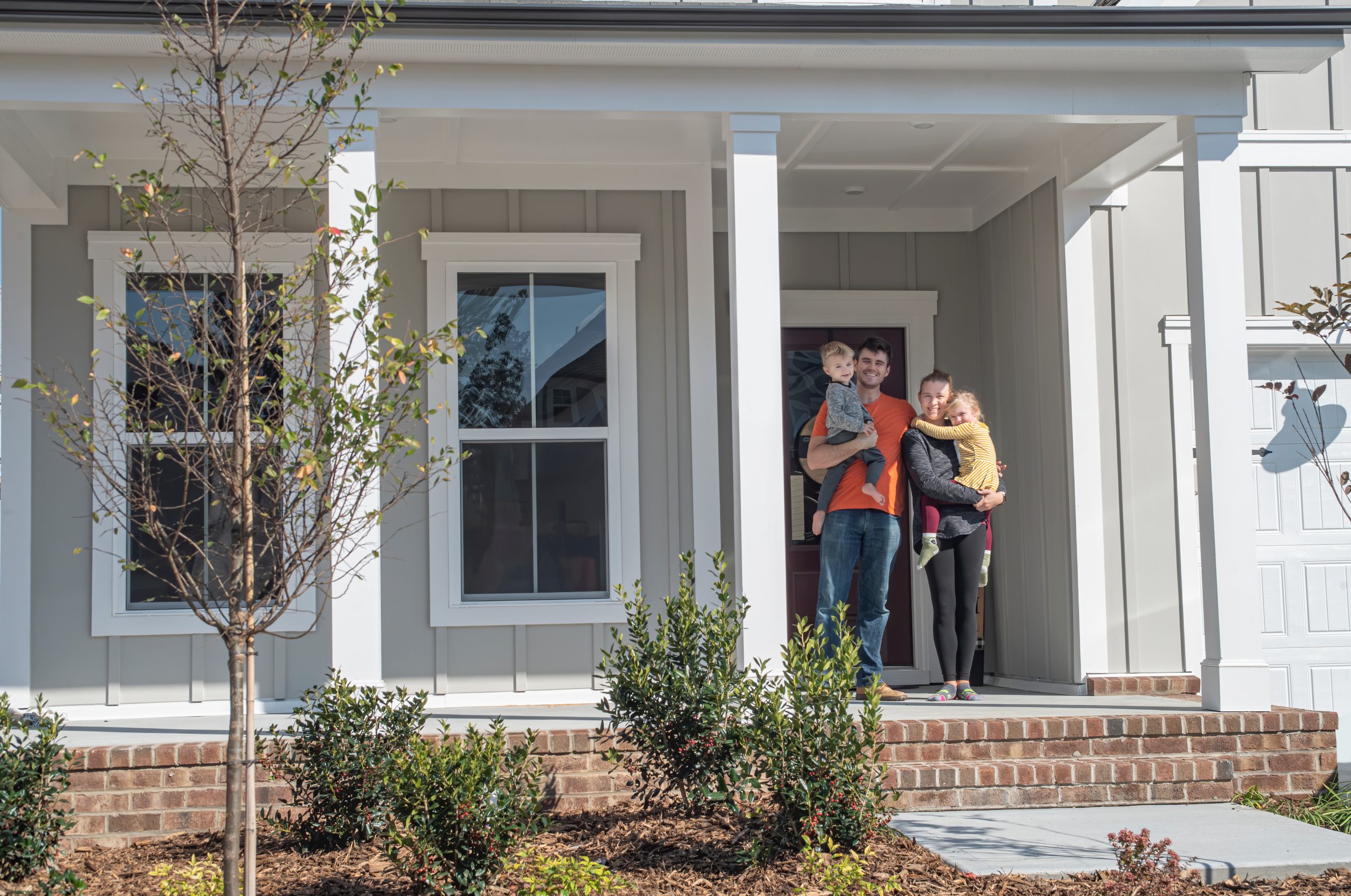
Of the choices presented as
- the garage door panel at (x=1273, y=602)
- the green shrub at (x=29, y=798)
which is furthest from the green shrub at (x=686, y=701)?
the garage door panel at (x=1273, y=602)

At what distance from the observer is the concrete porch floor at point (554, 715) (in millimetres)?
5125

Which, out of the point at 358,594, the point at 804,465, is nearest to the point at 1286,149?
the point at 804,465

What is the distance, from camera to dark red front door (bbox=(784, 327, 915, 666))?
7.21 metres

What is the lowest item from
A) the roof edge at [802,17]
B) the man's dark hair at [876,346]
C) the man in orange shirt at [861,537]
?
the man in orange shirt at [861,537]

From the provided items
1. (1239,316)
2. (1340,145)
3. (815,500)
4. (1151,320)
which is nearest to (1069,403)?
(1151,320)

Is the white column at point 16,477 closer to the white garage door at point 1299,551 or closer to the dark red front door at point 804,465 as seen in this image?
the dark red front door at point 804,465

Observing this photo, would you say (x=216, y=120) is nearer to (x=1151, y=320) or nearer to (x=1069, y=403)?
(x=1069, y=403)

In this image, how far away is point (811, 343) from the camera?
7.25 meters

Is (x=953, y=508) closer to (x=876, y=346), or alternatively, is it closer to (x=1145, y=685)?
(x=876, y=346)

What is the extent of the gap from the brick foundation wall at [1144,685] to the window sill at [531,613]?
257 cm

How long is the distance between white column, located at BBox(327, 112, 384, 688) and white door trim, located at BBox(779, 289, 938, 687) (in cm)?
292

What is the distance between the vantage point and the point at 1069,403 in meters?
6.46

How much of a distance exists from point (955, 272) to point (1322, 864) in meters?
4.21

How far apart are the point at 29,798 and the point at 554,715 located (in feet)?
7.33
